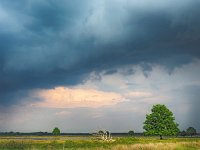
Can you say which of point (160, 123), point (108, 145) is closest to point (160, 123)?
point (160, 123)

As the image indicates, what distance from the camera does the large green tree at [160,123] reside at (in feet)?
353

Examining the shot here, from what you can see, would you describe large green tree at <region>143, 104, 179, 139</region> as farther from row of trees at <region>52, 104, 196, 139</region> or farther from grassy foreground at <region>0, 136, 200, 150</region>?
grassy foreground at <region>0, 136, 200, 150</region>

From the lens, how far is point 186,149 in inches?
2018

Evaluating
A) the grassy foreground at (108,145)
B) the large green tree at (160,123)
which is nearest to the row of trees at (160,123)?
the large green tree at (160,123)

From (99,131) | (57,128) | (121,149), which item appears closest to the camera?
(121,149)

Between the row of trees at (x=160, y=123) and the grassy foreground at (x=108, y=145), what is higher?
the row of trees at (x=160, y=123)

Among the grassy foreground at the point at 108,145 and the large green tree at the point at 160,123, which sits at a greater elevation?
the large green tree at the point at 160,123

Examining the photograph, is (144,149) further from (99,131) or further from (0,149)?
(99,131)

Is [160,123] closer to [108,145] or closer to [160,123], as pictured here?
[160,123]

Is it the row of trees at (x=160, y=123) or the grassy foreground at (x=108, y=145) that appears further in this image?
the row of trees at (x=160, y=123)

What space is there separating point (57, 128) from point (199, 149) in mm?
145166

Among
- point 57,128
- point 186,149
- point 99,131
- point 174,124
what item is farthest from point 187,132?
point 186,149

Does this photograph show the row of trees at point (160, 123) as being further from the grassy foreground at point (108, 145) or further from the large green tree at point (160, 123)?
the grassy foreground at point (108, 145)

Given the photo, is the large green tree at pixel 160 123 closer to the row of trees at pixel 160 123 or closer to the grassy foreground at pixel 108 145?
the row of trees at pixel 160 123
